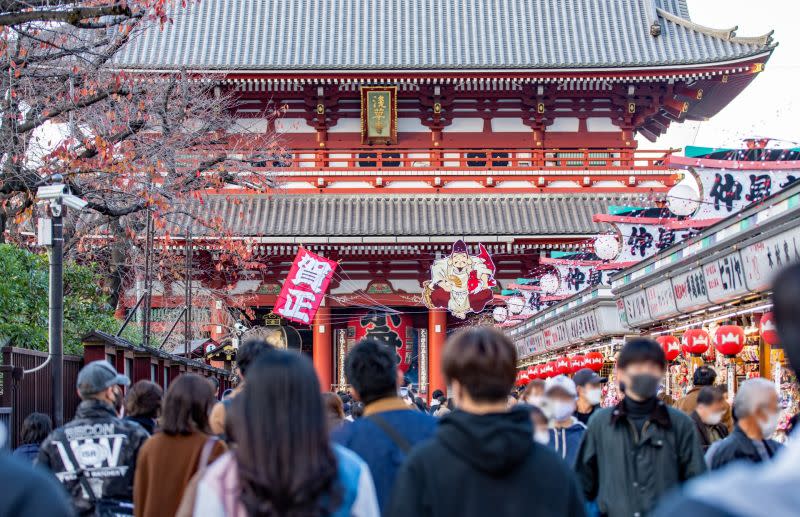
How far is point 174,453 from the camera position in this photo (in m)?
4.75

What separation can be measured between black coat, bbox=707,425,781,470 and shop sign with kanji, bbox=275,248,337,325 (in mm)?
14403

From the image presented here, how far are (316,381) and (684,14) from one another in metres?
27.6

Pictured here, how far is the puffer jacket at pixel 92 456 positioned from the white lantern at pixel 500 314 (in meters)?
18.9

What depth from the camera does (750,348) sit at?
40.4 ft

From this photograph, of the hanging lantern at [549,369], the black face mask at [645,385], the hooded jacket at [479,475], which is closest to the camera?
the hooded jacket at [479,475]

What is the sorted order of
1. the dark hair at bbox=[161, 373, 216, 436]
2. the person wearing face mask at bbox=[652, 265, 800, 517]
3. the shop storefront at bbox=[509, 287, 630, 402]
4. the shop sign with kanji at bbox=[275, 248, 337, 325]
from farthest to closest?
1. the shop sign with kanji at bbox=[275, 248, 337, 325]
2. the shop storefront at bbox=[509, 287, 630, 402]
3. the dark hair at bbox=[161, 373, 216, 436]
4. the person wearing face mask at bbox=[652, 265, 800, 517]

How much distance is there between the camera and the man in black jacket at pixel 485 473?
310cm

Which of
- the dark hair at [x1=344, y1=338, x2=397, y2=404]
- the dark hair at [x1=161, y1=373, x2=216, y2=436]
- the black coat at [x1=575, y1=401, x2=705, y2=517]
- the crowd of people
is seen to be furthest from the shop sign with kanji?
the dark hair at [x1=344, y1=338, x2=397, y2=404]

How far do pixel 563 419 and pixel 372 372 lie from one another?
2.00 meters

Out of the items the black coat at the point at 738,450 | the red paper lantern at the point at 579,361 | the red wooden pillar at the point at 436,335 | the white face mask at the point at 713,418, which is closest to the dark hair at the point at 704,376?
the white face mask at the point at 713,418

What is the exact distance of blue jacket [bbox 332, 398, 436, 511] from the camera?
4.22 meters

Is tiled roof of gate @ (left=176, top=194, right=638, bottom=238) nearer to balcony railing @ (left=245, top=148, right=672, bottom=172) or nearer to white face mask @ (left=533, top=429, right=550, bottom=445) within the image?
balcony railing @ (left=245, top=148, right=672, bottom=172)

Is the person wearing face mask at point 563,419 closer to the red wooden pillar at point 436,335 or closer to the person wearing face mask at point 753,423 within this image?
the person wearing face mask at point 753,423

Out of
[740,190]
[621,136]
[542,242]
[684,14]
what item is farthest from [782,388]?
[684,14]
